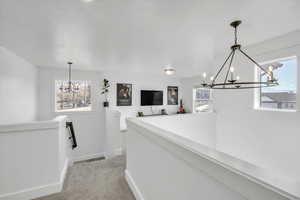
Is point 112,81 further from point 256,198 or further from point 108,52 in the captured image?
point 256,198

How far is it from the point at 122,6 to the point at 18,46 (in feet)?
6.93

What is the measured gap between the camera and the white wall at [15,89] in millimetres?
2340

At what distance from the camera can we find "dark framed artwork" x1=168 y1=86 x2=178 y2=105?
598cm

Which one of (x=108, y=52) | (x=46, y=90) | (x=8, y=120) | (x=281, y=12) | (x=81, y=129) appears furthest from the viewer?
(x=81, y=129)

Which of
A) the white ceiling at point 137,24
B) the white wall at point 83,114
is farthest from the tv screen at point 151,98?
the white ceiling at point 137,24

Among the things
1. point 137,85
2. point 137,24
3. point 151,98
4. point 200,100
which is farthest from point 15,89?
point 200,100

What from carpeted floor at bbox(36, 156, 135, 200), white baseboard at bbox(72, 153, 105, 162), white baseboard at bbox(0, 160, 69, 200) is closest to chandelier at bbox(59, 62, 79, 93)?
white baseboard at bbox(72, 153, 105, 162)

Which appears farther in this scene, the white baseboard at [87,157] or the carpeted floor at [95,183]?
the white baseboard at [87,157]

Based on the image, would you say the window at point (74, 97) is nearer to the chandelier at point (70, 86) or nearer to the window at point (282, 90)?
the chandelier at point (70, 86)

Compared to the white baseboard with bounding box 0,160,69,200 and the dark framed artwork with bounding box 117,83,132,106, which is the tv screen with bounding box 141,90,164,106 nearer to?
the dark framed artwork with bounding box 117,83,132,106

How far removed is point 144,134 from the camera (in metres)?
1.76

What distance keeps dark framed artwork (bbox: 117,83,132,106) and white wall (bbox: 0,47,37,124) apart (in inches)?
89.5

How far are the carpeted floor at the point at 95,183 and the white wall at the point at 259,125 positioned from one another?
84.4 inches

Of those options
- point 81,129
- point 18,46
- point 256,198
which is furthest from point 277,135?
point 81,129
